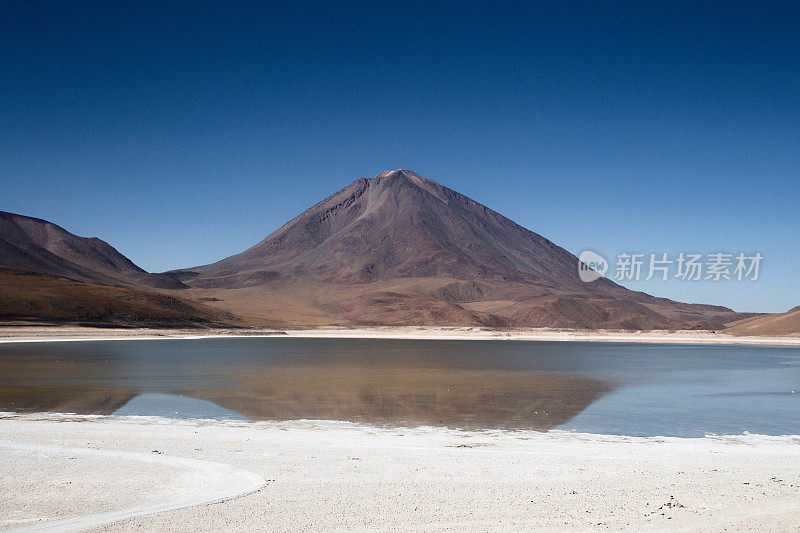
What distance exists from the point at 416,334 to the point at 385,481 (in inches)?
3217

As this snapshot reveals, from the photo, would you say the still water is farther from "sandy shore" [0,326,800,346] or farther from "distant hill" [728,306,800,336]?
"distant hill" [728,306,800,336]

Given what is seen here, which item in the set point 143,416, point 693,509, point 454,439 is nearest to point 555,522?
point 693,509

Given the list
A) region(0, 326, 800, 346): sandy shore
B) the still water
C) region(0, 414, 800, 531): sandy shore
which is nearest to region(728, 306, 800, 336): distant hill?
region(0, 326, 800, 346): sandy shore

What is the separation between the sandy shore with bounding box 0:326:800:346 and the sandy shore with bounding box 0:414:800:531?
5201 cm

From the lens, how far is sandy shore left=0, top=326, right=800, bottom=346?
59344mm

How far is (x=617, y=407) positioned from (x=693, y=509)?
11.6m

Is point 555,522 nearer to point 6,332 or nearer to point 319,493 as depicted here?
point 319,493

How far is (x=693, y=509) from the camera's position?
6914 mm

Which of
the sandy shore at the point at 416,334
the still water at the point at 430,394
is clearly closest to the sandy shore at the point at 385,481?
the still water at the point at 430,394

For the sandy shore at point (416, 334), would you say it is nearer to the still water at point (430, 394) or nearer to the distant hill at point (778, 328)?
the distant hill at point (778, 328)

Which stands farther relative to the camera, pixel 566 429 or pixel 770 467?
pixel 566 429

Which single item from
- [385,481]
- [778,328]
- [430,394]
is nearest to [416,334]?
[778,328]

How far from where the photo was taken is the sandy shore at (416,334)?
195 ft

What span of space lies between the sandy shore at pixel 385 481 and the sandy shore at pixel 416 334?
52.0 m
